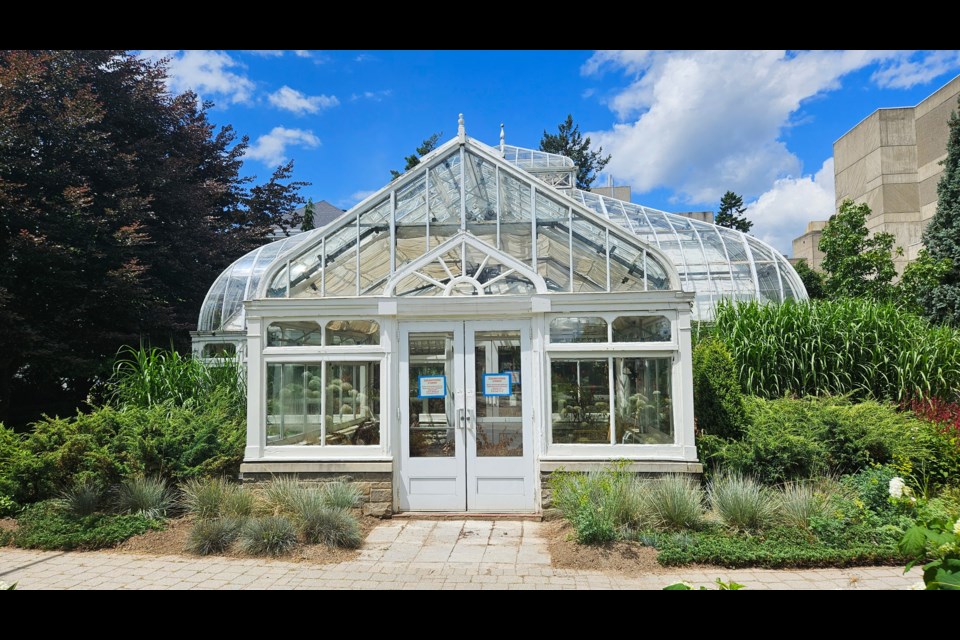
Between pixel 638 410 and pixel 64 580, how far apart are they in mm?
6020

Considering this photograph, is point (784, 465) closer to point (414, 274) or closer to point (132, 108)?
point (414, 274)

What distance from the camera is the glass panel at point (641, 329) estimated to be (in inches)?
303

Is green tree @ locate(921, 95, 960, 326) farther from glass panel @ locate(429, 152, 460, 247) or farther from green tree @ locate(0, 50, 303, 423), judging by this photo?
green tree @ locate(0, 50, 303, 423)

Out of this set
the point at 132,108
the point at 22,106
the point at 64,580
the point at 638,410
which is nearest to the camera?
the point at 64,580

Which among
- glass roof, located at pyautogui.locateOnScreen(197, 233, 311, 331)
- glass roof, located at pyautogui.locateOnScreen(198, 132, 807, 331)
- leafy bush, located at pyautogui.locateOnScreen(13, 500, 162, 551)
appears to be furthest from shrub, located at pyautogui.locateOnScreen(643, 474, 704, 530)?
glass roof, located at pyautogui.locateOnScreen(197, 233, 311, 331)

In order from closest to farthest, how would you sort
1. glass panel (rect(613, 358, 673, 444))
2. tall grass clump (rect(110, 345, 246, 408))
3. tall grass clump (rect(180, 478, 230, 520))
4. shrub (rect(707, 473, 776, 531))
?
shrub (rect(707, 473, 776, 531)) → tall grass clump (rect(180, 478, 230, 520)) → glass panel (rect(613, 358, 673, 444)) → tall grass clump (rect(110, 345, 246, 408))

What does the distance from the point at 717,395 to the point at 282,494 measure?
5.64 metres

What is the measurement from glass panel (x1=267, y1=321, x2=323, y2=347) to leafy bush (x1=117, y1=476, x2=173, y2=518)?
2.12 meters

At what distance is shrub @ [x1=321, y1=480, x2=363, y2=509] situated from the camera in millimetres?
7273

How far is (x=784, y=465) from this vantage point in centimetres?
768

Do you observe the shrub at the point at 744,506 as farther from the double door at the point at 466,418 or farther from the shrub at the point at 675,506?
the double door at the point at 466,418

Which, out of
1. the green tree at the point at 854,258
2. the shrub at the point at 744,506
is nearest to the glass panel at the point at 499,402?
the shrub at the point at 744,506
